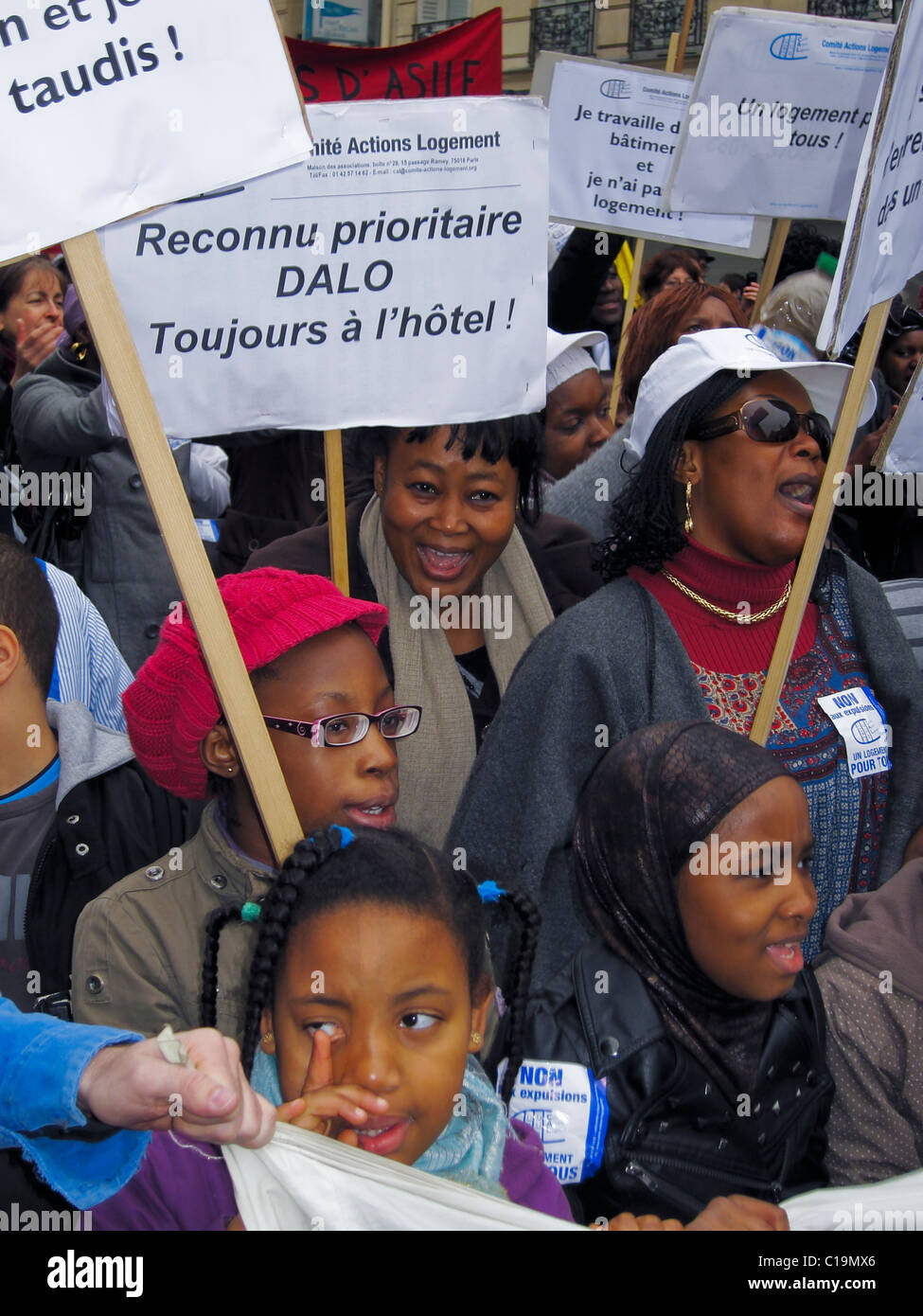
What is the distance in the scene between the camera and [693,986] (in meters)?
2.06

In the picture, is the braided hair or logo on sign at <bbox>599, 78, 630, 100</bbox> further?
logo on sign at <bbox>599, 78, 630, 100</bbox>

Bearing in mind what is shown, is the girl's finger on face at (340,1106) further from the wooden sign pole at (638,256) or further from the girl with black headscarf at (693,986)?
the wooden sign pole at (638,256)

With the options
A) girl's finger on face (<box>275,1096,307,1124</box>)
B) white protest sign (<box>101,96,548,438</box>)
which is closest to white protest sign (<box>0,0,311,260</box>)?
white protest sign (<box>101,96,548,438</box>)

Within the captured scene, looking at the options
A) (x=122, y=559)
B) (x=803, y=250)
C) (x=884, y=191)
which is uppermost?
(x=884, y=191)

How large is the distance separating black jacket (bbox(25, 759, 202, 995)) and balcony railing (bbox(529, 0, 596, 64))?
20217 millimetres

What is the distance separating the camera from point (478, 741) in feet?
9.93

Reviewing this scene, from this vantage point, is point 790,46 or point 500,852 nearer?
point 500,852

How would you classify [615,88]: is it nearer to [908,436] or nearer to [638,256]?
[638,256]

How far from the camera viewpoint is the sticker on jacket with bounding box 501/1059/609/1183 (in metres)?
1.92

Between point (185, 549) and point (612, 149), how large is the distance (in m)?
3.41

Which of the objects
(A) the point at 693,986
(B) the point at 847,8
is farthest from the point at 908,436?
(B) the point at 847,8

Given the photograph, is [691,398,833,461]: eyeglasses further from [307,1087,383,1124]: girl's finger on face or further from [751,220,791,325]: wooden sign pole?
[751,220,791,325]: wooden sign pole

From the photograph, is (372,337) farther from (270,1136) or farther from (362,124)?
(270,1136)
